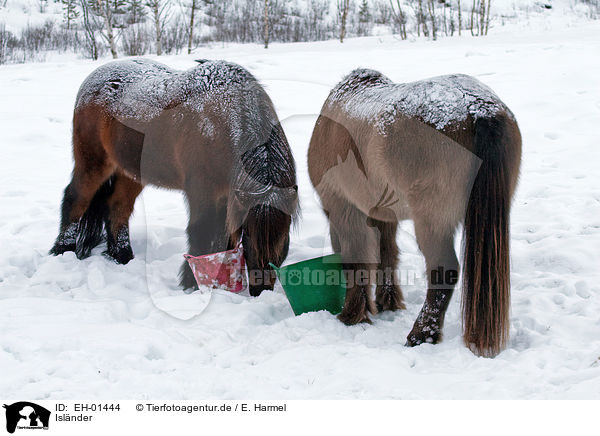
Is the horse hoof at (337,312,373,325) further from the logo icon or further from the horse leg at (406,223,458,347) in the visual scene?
the logo icon

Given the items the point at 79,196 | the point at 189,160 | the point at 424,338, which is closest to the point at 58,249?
the point at 79,196

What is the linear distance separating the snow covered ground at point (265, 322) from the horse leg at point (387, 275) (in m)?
0.12

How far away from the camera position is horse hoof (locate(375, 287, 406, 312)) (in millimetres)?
3504

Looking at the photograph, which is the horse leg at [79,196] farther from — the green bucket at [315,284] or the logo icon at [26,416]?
the logo icon at [26,416]

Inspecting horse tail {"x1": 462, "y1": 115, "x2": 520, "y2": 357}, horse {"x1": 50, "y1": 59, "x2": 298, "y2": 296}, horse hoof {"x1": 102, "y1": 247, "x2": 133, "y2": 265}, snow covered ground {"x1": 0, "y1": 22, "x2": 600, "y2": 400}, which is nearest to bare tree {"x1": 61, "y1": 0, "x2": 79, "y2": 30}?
snow covered ground {"x1": 0, "y1": 22, "x2": 600, "y2": 400}

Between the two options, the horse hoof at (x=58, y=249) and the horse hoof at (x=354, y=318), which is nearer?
the horse hoof at (x=354, y=318)

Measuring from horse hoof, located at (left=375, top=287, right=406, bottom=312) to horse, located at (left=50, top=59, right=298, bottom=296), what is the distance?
74 cm

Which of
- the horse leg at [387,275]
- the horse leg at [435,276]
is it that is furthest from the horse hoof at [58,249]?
the horse leg at [435,276]

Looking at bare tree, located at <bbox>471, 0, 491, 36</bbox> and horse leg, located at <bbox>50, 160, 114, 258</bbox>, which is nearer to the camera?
horse leg, located at <bbox>50, 160, 114, 258</bbox>

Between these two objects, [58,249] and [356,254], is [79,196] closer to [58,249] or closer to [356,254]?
[58,249]

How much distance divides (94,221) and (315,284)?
8.15 ft

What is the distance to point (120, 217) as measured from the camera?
4.69m

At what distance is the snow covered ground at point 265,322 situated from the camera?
240cm

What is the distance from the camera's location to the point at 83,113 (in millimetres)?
4531
